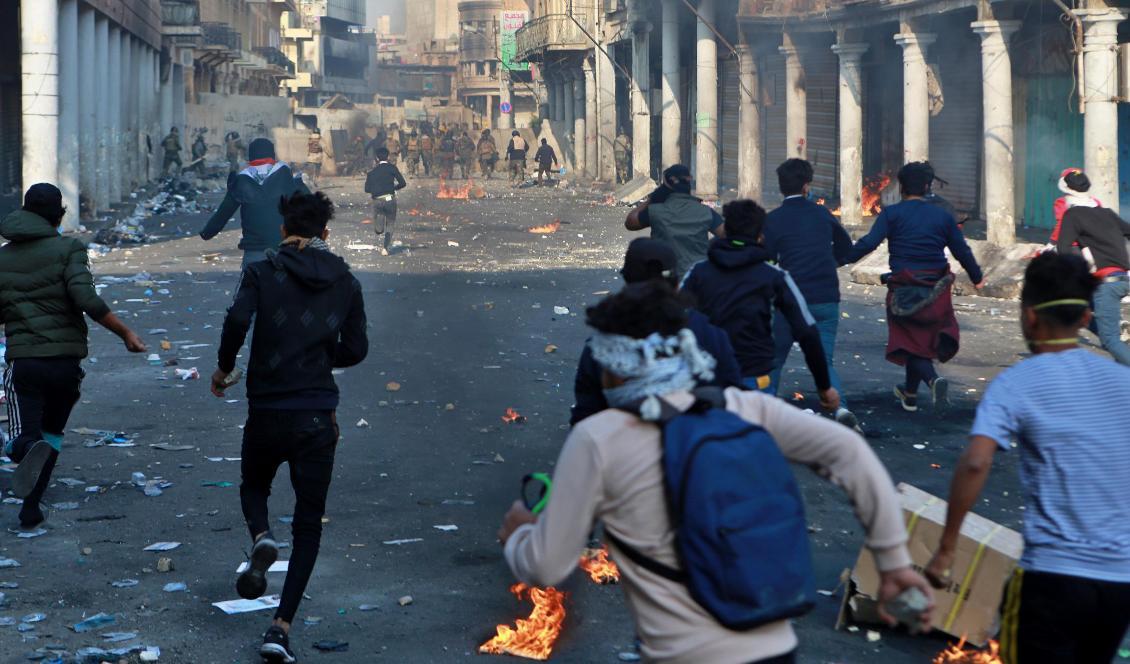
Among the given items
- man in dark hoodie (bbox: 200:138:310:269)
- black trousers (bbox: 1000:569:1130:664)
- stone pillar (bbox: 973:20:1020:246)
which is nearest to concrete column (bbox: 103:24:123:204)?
stone pillar (bbox: 973:20:1020:246)

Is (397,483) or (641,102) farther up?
(641,102)

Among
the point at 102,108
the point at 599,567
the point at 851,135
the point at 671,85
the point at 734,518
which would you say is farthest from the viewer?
the point at 671,85

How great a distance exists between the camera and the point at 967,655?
5105 mm

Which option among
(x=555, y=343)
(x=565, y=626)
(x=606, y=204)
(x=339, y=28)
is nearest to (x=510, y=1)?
(x=339, y=28)

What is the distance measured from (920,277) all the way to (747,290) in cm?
347

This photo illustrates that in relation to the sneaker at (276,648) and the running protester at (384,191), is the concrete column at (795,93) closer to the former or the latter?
the running protester at (384,191)

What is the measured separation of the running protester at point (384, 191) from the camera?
851 inches

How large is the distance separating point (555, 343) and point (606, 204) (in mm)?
→ 24330

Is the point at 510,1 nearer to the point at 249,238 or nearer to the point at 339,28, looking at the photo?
the point at 339,28

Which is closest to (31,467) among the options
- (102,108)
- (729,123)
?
(102,108)

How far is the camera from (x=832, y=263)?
867cm

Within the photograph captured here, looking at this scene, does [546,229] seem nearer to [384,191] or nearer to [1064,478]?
[384,191]

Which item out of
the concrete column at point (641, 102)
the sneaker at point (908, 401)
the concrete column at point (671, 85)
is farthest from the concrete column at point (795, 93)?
the sneaker at point (908, 401)

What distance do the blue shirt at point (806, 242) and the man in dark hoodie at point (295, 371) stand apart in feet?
12.4
